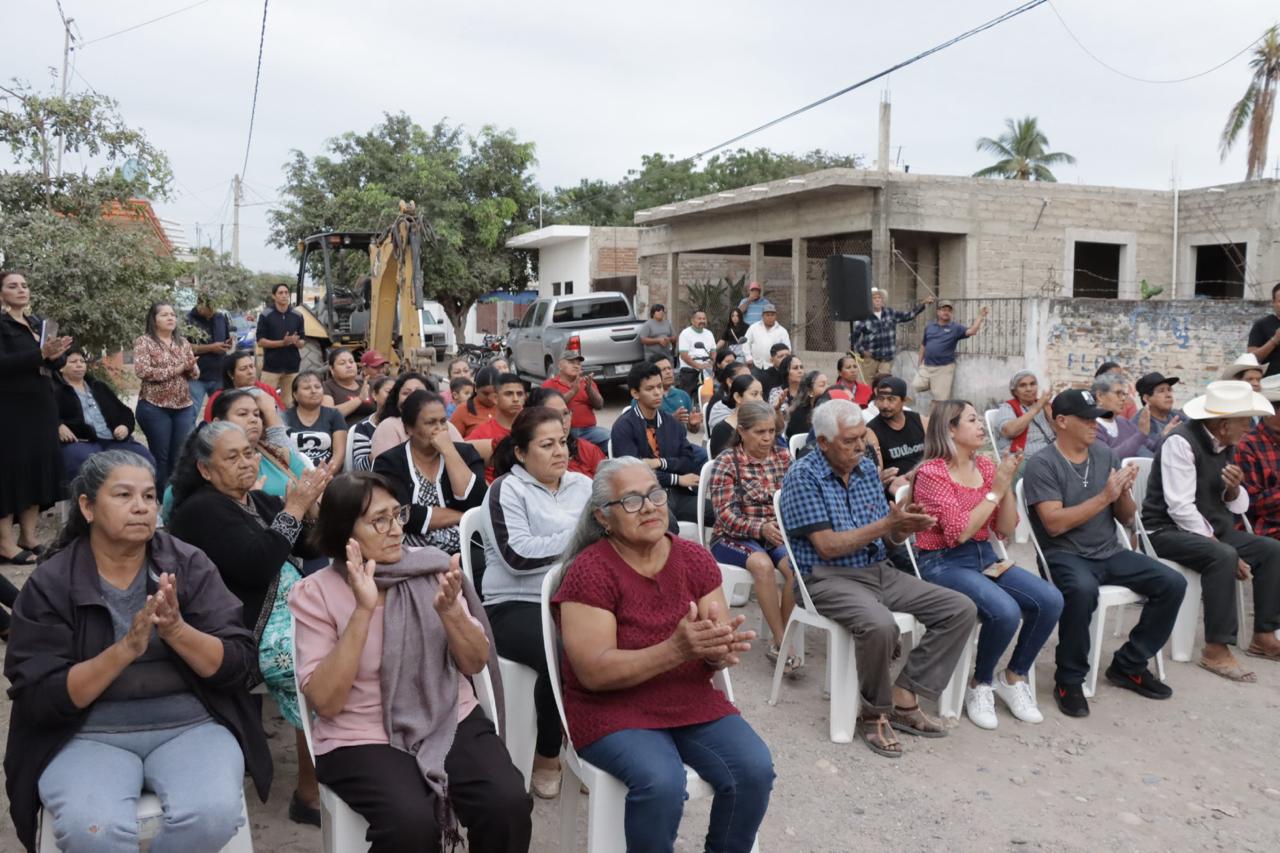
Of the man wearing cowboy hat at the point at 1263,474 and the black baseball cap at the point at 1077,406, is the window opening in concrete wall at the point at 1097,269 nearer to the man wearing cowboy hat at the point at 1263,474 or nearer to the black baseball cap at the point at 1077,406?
the man wearing cowboy hat at the point at 1263,474

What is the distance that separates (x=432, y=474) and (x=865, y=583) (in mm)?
2000

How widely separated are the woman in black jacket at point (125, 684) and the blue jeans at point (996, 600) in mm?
3064

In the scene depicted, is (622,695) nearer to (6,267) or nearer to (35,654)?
(35,654)

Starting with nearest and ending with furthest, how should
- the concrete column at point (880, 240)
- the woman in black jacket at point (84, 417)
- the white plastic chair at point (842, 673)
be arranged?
the white plastic chair at point (842, 673), the woman in black jacket at point (84, 417), the concrete column at point (880, 240)

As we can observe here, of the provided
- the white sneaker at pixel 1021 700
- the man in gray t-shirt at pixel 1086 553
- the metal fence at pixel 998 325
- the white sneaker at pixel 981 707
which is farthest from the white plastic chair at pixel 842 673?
the metal fence at pixel 998 325

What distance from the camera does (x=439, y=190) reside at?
2756 centimetres

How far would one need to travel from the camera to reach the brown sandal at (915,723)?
14.4 feet

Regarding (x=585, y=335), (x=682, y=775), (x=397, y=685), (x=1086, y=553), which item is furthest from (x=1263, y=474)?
(x=585, y=335)

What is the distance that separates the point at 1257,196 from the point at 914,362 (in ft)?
22.5

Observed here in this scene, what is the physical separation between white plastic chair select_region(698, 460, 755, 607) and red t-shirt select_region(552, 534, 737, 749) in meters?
1.88

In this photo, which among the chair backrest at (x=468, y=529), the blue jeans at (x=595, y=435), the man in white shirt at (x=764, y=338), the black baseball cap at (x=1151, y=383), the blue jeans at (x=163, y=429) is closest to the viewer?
the chair backrest at (x=468, y=529)

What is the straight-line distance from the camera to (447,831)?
9.12 feet

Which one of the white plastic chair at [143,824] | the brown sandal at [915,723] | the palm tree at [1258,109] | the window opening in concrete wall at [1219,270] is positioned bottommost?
the brown sandal at [915,723]

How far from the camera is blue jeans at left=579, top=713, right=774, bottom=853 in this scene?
9.32 feet
